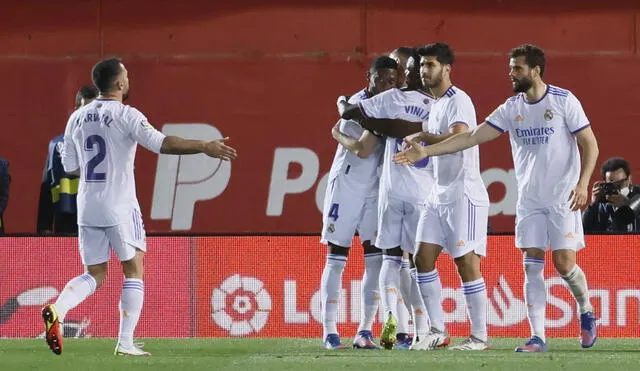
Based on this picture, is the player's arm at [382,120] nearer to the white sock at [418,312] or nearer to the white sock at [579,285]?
the white sock at [418,312]

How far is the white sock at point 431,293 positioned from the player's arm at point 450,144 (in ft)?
2.53

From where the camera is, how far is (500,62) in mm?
14984

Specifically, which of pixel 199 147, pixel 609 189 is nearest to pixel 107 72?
pixel 199 147

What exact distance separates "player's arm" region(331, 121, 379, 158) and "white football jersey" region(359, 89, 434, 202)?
10 cm

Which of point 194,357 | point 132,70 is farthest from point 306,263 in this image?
point 132,70

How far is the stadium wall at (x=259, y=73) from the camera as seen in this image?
1491 centimetres

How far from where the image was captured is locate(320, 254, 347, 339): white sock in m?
9.83

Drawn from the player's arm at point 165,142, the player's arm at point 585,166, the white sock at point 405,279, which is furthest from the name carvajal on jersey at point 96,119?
the player's arm at point 585,166

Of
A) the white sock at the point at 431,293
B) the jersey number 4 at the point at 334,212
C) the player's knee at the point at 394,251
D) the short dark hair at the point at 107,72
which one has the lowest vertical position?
the white sock at the point at 431,293

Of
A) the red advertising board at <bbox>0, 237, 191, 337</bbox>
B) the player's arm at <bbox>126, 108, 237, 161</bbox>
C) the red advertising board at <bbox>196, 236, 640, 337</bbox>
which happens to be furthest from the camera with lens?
the player's arm at <bbox>126, 108, 237, 161</bbox>

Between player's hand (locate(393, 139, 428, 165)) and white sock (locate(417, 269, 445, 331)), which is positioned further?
white sock (locate(417, 269, 445, 331))

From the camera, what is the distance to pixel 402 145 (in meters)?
9.52

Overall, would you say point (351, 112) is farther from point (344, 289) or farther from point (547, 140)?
point (344, 289)

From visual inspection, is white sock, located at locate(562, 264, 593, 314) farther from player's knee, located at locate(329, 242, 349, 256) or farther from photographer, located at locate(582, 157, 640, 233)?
photographer, located at locate(582, 157, 640, 233)
